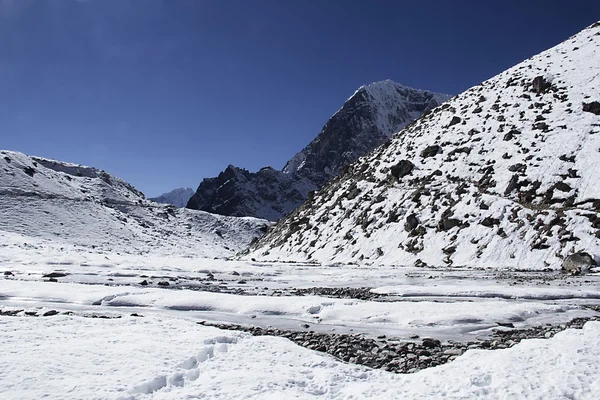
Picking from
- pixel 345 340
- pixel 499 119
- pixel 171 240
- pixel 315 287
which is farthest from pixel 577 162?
pixel 171 240

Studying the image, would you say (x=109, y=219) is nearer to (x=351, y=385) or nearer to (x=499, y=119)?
(x=499, y=119)

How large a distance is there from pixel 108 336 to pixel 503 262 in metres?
22.9

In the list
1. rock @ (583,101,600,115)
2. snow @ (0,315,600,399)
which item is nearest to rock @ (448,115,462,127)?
rock @ (583,101,600,115)

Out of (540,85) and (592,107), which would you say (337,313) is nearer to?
(592,107)

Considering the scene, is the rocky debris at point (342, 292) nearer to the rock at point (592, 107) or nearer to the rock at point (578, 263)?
the rock at point (578, 263)

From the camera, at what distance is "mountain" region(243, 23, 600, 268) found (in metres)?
24.8

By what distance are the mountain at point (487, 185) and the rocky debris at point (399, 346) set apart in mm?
15112

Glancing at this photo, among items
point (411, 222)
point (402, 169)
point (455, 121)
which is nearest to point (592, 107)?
point (455, 121)

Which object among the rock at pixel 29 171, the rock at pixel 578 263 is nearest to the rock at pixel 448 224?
the rock at pixel 578 263

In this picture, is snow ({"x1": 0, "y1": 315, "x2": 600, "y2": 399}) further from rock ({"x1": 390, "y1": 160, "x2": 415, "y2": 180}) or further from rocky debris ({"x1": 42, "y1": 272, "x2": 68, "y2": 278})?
rock ({"x1": 390, "y1": 160, "x2": 415, "y2": 180})

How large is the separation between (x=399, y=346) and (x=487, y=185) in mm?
26000

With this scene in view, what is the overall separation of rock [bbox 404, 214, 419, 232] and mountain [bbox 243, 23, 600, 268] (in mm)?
95

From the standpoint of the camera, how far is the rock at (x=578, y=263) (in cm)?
2045

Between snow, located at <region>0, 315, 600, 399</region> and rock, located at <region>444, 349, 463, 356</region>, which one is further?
rock, located at <region>444, 349, 463, 356</region>
